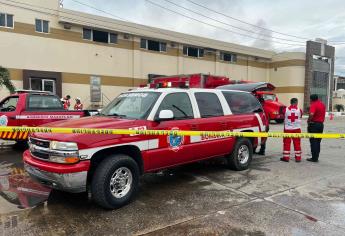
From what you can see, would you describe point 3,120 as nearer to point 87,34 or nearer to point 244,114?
point 244,114

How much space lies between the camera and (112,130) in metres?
4.54

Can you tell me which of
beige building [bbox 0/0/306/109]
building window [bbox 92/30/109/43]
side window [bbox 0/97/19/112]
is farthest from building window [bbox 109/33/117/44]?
side window [bbox 0/97/19/112]

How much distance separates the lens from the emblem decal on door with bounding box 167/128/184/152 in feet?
17.8

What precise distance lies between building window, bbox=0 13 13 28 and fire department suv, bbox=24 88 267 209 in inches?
676

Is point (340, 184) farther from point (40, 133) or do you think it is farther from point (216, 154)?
point (40, 133)

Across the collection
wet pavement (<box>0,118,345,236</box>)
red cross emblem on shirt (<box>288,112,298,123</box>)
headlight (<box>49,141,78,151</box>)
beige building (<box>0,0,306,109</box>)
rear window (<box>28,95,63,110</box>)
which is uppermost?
beige building (<box>0,0,306,109</box>)

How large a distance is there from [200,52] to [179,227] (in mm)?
27630

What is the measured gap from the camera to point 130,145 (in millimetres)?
4840

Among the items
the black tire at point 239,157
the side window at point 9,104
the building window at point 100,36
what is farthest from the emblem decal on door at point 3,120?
the building window at point 100,36

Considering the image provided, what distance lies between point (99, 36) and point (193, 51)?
9905mm

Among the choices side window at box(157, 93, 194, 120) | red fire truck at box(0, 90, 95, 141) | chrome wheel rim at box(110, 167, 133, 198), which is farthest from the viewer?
red fire truck at box(0, 90, 95, 141)

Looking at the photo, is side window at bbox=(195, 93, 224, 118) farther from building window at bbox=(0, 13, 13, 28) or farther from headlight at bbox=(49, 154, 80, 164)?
building window at bbox=(0, 13, 13, 28)

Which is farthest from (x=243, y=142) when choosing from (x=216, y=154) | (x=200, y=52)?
(x=200, y=52)

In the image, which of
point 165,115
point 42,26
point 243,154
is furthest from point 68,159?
point 42,26
